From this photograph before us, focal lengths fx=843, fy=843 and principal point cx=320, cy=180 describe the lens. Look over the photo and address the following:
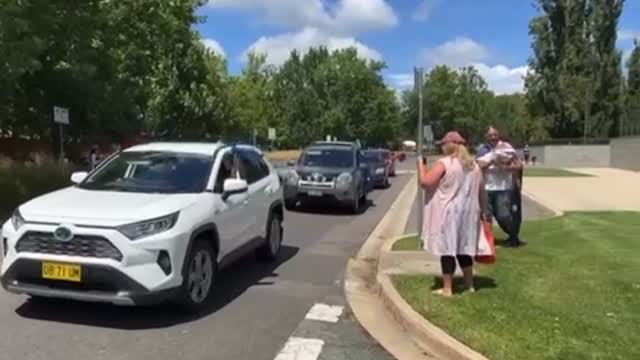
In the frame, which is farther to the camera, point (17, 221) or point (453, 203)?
point (453, 203)

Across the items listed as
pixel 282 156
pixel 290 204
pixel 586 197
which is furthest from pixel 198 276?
pixel 282 156

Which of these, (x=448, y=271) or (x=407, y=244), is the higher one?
(x=448, y=271)

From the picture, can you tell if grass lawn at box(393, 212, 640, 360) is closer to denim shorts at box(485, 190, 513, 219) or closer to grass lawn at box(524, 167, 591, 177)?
denim shorts at box(485, 190, 513, 219)

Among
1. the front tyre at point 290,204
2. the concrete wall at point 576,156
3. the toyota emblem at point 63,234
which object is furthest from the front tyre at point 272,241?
the concrete wall at point 576,156

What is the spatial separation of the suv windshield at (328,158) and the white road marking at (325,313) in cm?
1302

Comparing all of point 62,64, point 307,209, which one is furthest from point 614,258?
point 62,64

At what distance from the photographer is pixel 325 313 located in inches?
340

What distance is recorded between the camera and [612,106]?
69875 millimetres

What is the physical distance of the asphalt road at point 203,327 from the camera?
22.4ft

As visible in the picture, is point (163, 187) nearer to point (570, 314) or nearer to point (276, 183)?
point (276, 183)

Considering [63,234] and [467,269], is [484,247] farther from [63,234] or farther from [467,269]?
[63,234]

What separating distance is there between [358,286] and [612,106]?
212 ft

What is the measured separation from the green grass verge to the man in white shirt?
51.3 inches

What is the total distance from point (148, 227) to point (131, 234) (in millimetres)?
184
